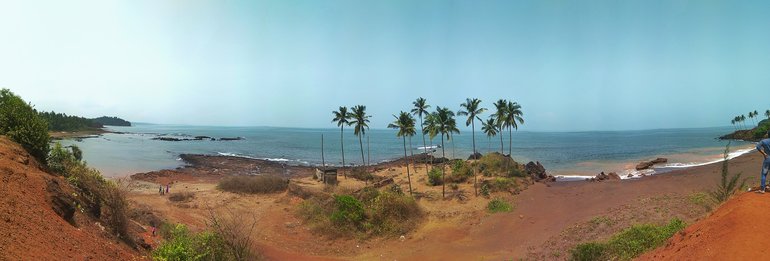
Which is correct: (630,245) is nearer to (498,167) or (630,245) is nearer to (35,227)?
(35,227)

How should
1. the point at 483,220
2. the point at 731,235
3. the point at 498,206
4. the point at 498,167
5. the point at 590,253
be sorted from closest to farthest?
the point at 731,235
the point at 590,253
the point at 483,220
the point at 498,206
the point at 498,167

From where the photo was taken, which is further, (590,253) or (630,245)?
(590,253)

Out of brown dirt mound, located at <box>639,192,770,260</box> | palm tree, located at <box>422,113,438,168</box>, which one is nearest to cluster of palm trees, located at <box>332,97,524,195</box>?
palm tree, located at <box>422,113,438,168</box>

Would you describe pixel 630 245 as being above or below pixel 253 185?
above

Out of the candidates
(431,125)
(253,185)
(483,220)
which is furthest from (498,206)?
(253,185)

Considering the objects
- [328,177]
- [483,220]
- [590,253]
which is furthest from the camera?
[328,177]

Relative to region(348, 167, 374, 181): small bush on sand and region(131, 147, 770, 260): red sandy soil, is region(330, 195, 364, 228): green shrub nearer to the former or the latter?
region(131, 147, 770, 260): red sandy soil

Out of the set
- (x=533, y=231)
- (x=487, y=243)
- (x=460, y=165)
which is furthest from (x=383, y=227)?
(x=460, y=165)

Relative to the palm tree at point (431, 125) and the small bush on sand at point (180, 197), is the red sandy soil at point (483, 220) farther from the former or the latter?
the palm tree at point (431, 125)
